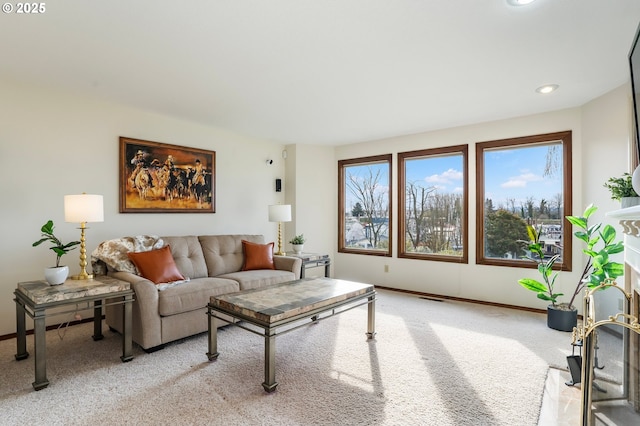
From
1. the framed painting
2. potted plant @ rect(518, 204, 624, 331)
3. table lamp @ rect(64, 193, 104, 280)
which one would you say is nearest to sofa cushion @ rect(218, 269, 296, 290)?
the framed painting

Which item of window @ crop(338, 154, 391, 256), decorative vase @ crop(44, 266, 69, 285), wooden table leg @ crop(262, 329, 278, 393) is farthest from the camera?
window @ crop(338, 154, 391, 256)

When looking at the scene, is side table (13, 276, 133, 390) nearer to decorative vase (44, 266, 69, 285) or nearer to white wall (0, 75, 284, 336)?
decorative vase (44, 266, 69, 285)

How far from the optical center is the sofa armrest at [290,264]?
405cm

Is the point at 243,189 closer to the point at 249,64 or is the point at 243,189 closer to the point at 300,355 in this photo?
the point at 249,64

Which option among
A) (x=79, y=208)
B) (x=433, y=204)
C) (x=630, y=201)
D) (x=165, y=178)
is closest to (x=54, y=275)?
(x=79, y=208)

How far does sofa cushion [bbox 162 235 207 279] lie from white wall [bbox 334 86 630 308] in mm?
2632

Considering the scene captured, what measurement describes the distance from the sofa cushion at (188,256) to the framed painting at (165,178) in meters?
0.62

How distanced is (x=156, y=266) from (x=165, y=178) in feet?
4.54

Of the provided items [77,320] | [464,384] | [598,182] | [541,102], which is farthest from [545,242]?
[77,320]

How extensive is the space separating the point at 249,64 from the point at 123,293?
2090 millimetres

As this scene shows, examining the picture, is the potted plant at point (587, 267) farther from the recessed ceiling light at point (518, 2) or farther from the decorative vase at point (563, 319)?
the recessed ceiling light at point (518, 2)

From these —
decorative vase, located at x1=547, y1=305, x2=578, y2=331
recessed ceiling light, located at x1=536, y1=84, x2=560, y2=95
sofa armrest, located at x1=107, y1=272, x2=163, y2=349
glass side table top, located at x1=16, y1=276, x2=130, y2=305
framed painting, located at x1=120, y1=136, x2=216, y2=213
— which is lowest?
decorative vase, located at x1=547, y1=305, x2=578, y2=331

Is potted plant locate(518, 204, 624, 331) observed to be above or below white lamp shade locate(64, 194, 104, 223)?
below

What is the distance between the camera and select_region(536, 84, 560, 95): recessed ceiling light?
3090 mm
